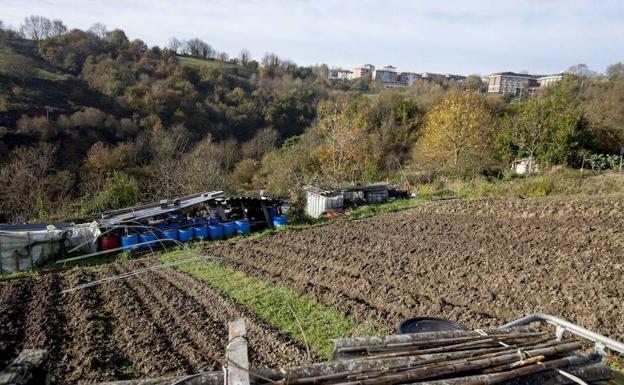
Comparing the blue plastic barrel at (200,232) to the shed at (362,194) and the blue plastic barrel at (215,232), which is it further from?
the shed at (362,194)

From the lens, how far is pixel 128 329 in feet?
23.0

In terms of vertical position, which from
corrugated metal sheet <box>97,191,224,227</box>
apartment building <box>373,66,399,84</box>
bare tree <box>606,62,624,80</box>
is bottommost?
corrugated metal sheet <box>97,191,224,227</box>

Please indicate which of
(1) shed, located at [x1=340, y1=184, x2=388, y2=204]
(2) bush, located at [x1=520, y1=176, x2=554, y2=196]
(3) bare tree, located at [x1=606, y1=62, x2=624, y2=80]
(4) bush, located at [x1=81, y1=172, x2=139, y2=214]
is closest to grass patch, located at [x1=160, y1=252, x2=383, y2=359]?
(4) bush, located at [x1=81, y1=172, x2=139, y2=214]

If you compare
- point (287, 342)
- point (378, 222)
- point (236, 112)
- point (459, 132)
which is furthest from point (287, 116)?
point (287, 342)

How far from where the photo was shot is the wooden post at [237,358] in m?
2.26

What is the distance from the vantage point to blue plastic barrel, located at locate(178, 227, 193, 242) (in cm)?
1415

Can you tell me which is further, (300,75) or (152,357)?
(300,75)

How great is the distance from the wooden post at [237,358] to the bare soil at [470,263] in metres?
4.48

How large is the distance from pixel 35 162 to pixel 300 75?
6441 cm

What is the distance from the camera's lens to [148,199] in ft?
64.3

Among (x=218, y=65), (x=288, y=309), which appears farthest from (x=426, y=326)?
(x=218, y=65)

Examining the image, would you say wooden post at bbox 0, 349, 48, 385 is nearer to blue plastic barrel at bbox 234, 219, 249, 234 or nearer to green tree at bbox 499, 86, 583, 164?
blue plastic barrel at bbox 234, 219, 249, 234

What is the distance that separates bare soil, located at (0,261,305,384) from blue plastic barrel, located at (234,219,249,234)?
540 centimetres

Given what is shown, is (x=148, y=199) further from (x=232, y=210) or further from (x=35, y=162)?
(x=35, y=162)
